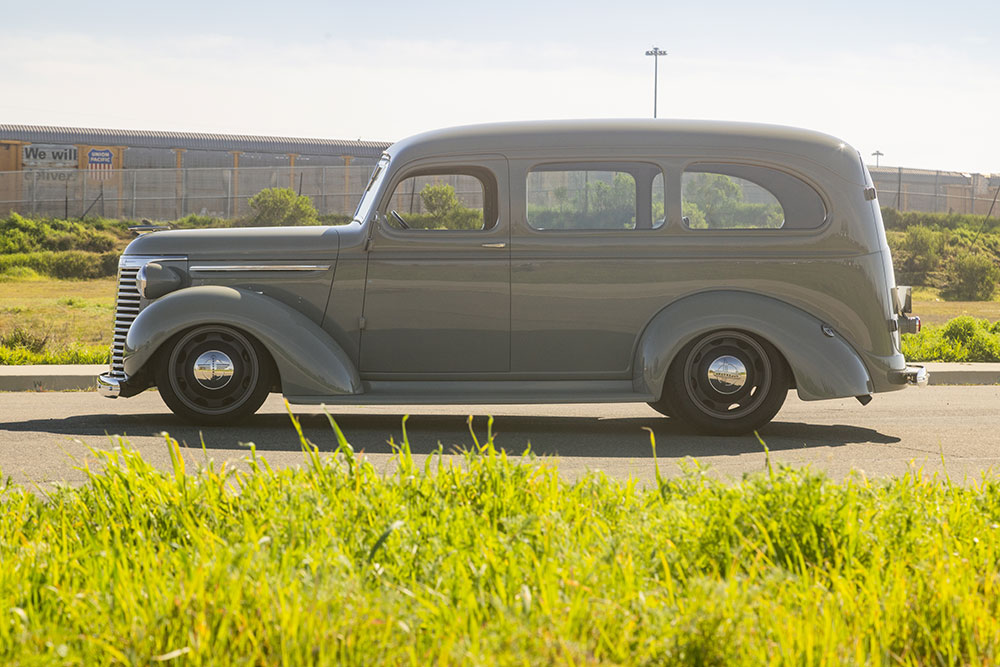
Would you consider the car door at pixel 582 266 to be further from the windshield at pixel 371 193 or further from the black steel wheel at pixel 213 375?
the black steel wheel at pixel 213 375

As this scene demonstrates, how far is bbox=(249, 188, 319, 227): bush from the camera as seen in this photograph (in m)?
35.1

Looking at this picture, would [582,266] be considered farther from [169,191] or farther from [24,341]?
[169,191]

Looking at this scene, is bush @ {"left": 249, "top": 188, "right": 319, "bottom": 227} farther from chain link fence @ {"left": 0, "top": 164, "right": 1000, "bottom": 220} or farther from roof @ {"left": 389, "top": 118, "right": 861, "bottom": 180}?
roof @ {"left": 389, "top": 118, "right": 861, "bottom": 180}

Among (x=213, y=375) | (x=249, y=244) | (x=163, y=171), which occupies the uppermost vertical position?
(x=163, y=171)

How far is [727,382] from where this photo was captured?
7.66 metres

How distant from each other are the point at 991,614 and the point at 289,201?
34.8 metres

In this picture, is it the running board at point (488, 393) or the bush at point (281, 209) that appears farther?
the bush at point (281, 209)

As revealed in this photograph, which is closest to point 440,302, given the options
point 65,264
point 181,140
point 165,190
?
point 65,264

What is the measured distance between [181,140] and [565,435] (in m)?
44.7

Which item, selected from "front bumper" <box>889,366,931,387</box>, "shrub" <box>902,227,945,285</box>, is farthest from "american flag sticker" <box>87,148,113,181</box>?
"front bumper" <box>889,366,931,387</box>

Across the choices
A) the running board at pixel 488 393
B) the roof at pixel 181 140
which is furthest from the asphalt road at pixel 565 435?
the roof at pixel 181 140

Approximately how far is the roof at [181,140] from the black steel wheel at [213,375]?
41781 millimetres

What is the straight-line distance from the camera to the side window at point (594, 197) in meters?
7.89

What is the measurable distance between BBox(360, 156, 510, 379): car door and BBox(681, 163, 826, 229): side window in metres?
1.38
